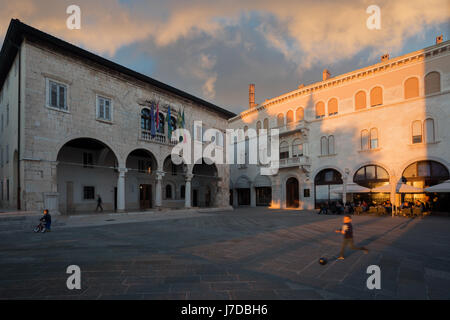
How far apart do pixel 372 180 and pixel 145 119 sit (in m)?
20.1

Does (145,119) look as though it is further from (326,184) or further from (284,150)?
(326,184)

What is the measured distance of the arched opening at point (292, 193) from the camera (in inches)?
1115

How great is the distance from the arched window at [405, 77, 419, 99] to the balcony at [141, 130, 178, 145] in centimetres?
1975

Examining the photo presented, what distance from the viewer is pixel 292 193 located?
28.8m

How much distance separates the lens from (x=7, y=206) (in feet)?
56.7

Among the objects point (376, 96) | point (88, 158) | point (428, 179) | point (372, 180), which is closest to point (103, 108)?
point (88, 158)

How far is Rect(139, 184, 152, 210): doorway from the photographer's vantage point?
24.0m

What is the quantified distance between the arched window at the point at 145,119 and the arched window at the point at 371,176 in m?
19.0

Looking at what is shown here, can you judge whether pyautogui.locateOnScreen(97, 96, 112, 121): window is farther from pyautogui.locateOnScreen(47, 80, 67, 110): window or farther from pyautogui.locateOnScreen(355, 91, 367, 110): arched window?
pyautogui.locateOnScreen(355, 91, 367, 110): arched window

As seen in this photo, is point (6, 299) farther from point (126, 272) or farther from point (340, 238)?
point (340, 238)

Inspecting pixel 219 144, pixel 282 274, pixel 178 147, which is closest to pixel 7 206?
pixel 178 147

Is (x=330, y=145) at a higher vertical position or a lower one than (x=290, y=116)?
lower

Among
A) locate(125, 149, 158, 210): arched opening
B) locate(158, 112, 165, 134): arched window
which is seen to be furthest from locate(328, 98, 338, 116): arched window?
locate(125, 149, 158, 210): arched opening
